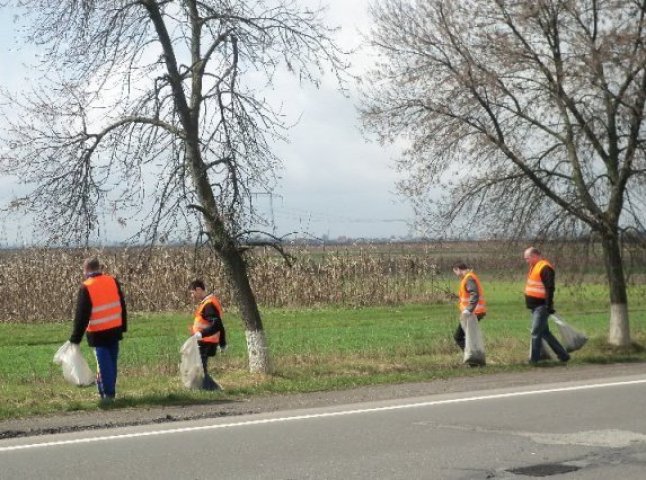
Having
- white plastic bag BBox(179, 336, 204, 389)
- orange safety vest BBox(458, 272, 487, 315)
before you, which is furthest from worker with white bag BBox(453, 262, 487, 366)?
white plastic bag BBox(179, 336, 204, 389)

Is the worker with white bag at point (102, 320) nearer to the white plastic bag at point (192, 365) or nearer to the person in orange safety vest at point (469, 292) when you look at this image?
the white plastic bag at point (192, 365)

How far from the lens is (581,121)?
1852 centimetres

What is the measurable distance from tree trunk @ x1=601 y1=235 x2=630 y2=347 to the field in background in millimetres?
1032

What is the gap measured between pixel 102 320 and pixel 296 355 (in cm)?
559

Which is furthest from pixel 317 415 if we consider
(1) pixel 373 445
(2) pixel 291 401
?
(1) pixel 373 445

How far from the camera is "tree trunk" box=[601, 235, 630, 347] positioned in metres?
19.3

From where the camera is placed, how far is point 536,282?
16719mm

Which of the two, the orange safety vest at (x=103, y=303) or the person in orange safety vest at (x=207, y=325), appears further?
the person in orange safety vest at (x=207, y=325)

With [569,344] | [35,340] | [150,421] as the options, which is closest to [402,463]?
[150,421]

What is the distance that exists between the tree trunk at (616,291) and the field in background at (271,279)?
103 cm

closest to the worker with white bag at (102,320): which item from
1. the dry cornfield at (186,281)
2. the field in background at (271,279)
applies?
the field in background at (271,279)

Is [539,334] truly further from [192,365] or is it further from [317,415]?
[317,415]

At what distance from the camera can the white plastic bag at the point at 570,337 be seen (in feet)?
55.9

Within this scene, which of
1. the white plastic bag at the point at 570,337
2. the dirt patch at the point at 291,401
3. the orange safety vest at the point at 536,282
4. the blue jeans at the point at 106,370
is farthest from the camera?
the white plastic bag at the point at 570,337
